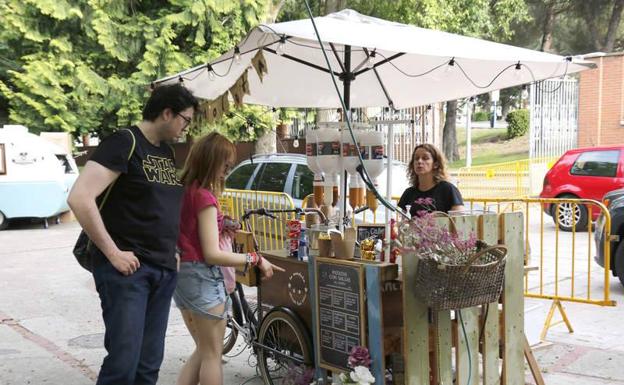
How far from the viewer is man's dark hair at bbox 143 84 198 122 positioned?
3.20m

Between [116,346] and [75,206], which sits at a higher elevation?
[75,206]

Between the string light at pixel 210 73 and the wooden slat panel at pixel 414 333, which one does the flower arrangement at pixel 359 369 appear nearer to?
the wooden slat panel at pixel 414 333

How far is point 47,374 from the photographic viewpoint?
5125 mm

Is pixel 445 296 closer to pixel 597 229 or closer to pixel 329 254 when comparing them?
pixel 329 254

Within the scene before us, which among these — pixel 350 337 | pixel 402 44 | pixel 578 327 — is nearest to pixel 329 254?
pixel 350 337

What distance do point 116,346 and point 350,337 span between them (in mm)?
1303

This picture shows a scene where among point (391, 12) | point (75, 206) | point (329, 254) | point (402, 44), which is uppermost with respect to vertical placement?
point (391, 12)

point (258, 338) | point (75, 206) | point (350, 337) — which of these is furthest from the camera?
point (258, 338)

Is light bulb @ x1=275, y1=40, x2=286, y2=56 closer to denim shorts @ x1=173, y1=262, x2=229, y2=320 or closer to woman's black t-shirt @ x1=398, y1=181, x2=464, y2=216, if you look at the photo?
denim shorts @ x1=173, y1=262, x2=229, y2=320

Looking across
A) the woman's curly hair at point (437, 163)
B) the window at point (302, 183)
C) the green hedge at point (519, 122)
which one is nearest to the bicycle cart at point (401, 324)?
the woman's curly hair at point (437, 163)

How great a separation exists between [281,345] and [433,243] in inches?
61.2

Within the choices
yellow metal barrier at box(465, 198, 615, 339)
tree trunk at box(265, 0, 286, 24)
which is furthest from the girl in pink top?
tree trunk at box(265, 0, 286, 24)

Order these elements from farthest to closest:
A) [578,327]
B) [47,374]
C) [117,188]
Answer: [578,327]
[47,374]
[117,188]

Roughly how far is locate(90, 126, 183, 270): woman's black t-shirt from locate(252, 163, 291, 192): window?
6164 millimetres
